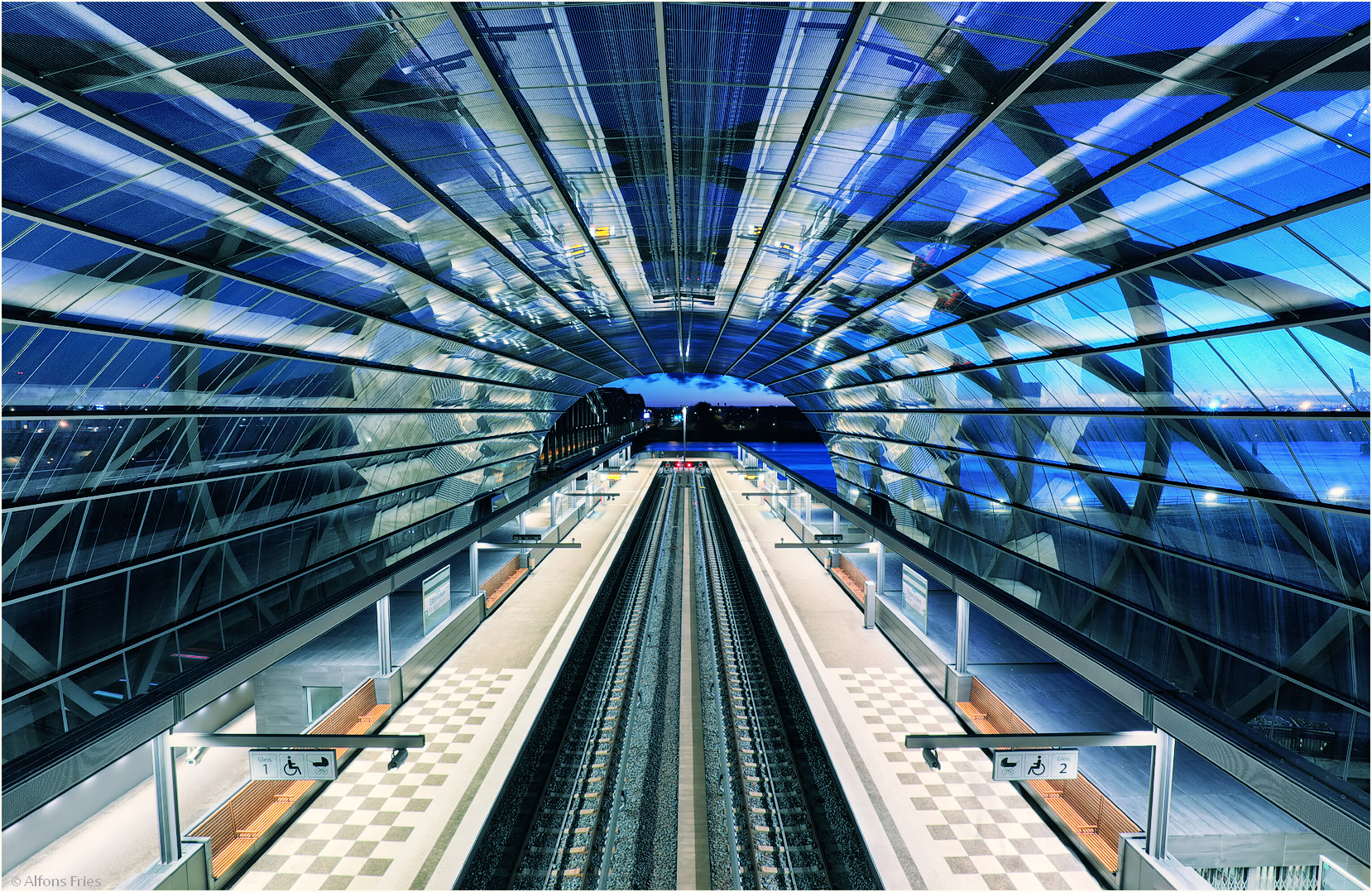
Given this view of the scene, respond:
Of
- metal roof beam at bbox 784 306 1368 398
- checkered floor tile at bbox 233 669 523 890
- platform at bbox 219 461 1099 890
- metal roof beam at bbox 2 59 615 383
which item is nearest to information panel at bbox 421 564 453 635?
A: platform at bbox 219 461 1099 890

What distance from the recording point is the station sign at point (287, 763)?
8008mm

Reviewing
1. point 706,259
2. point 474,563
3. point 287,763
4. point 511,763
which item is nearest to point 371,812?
point 511,763

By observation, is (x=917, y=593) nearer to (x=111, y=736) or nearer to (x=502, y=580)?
(x=111, y=736)

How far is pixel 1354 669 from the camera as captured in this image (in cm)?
1390

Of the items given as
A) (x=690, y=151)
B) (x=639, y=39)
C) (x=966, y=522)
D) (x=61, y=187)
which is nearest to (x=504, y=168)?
(x=690, y=151)

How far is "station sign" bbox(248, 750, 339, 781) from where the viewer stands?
8.01m

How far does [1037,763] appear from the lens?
8.29 meters

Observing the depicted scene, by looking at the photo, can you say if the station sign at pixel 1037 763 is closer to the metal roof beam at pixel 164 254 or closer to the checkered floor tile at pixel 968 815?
the checkered floor tile at pixel 968 815

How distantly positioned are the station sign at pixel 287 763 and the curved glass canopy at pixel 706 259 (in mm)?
8718

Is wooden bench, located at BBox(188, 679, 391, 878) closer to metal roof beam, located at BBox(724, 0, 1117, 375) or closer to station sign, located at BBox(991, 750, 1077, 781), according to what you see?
station sign, located at BBox(991, 750, 1077, 781)

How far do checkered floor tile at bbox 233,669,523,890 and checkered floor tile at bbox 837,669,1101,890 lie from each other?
849cm

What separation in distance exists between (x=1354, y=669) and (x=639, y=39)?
64.4 feet

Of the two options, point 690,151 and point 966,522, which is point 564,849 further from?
point 966,522

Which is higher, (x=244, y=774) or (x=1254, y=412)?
(x=1254, y=412)
